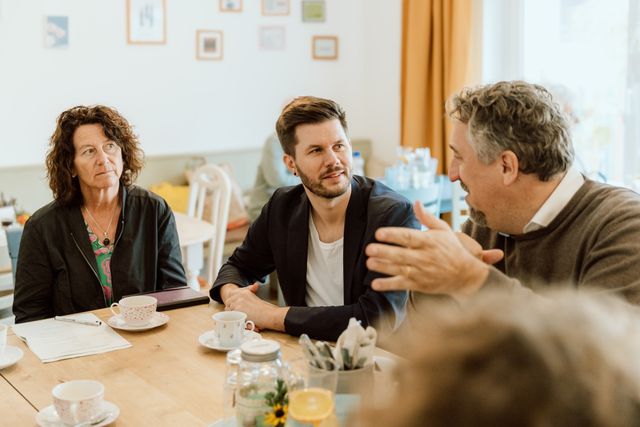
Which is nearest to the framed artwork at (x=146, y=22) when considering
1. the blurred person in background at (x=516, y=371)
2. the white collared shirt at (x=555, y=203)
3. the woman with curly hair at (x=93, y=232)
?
the woman with curly hair at (x=93, y=232)

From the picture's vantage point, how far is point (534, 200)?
71.2 inches

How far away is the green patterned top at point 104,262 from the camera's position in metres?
2.40

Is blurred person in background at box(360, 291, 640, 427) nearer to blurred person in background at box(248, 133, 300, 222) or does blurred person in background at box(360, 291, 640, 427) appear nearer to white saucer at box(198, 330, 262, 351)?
white saucer at box(198, 330, 262, 351)

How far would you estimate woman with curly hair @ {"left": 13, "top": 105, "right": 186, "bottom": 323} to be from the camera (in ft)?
7.65

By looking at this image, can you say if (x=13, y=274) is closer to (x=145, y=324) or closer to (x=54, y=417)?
(x=145, y=324)

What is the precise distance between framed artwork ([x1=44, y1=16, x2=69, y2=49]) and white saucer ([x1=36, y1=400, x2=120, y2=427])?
3.50 meters

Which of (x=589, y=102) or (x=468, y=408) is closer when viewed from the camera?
(x=468, y=408)

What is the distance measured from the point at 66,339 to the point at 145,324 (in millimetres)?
191

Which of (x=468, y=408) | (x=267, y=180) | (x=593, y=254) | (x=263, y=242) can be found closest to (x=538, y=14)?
(x=267, y=180)

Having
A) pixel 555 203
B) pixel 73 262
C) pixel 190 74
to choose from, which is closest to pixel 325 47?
pixel 190 74

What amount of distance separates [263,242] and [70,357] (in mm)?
726

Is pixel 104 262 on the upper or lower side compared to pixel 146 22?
lower

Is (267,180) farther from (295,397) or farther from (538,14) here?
(295,397)

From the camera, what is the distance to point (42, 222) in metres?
2.35
